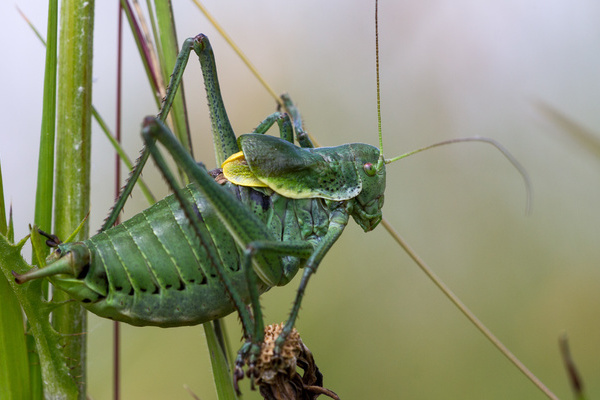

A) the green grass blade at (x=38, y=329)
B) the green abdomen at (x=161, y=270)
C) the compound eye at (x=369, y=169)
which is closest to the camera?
the green grass blade at (x=38, y=329)

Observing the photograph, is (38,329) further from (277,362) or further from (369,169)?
(369,169)

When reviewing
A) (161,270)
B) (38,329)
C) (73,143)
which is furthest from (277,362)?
(73,143)

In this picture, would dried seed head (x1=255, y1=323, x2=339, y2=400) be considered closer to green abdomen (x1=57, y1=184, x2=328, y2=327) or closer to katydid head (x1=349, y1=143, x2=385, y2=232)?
green abdomen (x1=57, y1=184, x2=328, y2=327)

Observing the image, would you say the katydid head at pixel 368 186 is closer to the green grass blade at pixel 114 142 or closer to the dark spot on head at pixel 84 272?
the green grass blade at pixel 114 142

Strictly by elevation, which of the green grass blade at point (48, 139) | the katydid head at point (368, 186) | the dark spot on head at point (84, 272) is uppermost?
the green grass blade at point (48, 139)

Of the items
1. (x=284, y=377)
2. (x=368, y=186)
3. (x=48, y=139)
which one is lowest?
(x=284, y=377)

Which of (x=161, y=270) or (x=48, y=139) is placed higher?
(x=48, y=139)

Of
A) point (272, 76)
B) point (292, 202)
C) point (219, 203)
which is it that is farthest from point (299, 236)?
point (272, 76)

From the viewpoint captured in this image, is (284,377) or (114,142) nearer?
(284,377)

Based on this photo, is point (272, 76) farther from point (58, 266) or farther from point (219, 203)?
point (58, 266)

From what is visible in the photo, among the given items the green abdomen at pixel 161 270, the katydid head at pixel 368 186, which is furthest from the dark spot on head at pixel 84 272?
the katydid head at pixel 368 186
